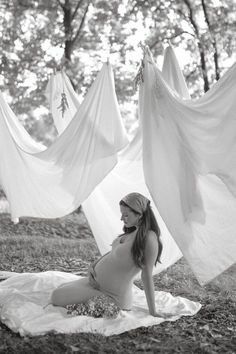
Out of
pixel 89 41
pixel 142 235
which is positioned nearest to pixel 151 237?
pixel 142 235

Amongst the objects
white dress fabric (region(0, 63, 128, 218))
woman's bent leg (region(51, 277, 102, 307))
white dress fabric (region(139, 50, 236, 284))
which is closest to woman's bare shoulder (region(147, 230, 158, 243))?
white dress fabric (region(139, 50, 236, 284))

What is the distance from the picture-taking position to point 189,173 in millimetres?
3771

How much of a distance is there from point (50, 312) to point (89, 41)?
8.99 m

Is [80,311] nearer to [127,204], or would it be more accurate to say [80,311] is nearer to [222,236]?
[127,204]

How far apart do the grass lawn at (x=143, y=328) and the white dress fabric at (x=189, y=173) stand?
0.46 m

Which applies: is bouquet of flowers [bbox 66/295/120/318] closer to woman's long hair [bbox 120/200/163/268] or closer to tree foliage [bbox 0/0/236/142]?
woman's long hair [bbox 120/200/163/268]

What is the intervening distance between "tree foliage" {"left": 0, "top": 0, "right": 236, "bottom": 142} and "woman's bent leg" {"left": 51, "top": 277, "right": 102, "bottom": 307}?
6.37 metres

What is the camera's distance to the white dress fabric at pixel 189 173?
12.1 feet

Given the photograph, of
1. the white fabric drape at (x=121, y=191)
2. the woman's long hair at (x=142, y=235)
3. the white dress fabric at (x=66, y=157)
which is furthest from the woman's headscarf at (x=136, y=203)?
the white fabric drape at (x=121, y=191)

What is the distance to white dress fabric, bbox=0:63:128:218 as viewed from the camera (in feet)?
14.0

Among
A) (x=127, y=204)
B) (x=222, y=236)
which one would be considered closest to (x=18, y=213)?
(x=127, y=204)

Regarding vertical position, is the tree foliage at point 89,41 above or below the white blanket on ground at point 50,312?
above

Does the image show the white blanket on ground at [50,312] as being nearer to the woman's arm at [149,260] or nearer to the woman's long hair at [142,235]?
the woman's arm at [149,260]

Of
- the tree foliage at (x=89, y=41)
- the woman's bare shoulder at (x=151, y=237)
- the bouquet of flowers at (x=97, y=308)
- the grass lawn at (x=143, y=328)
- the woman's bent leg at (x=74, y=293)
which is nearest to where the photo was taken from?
the grass lawn at (x=143, y=328)
